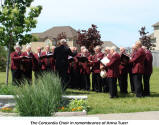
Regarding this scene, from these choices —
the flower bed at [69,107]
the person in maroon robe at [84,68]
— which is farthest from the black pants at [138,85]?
the flower bed at [69,107]

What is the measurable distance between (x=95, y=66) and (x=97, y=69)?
0.17m

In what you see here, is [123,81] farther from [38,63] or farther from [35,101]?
[35,101]

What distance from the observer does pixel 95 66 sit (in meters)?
14.8

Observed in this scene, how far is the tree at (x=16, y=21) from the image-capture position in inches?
632

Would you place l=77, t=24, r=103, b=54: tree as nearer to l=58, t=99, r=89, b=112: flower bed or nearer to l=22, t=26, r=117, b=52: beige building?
l=58, t=99, r=89, b=112: flower bed

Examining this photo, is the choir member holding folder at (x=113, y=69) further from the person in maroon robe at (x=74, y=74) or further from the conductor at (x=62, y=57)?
the person in maroon robe at (x=74, y=74)

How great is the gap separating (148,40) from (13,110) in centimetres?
5169

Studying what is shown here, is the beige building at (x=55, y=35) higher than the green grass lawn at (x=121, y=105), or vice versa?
the beige building at (x=55, y=35)

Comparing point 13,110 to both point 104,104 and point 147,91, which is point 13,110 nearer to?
point 104,104

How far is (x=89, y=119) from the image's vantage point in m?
6.30

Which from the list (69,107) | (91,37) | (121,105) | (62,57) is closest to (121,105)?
(121,105)

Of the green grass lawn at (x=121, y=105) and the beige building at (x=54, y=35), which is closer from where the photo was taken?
the green grass lawn at (x=121, y=105)

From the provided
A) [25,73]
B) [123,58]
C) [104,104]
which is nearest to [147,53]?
[123,58]

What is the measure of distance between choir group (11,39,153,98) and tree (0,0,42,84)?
83.9 inches
